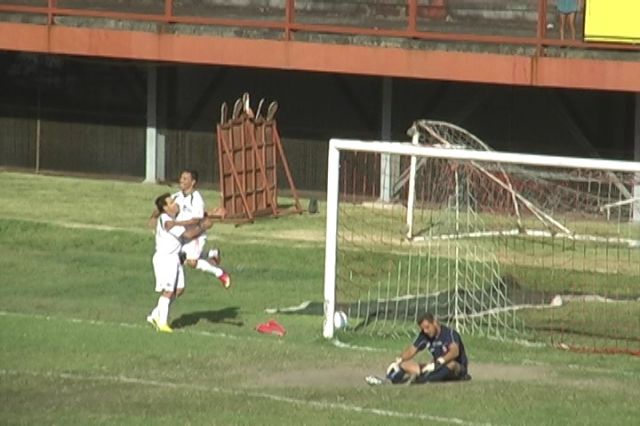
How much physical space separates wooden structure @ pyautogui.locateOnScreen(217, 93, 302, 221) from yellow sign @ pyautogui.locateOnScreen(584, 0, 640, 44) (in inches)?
201

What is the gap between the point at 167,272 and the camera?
1977cm

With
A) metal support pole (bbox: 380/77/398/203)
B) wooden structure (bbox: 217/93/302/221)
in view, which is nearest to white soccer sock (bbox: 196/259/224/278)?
wooden structure (bbox: 217/93/302/221)

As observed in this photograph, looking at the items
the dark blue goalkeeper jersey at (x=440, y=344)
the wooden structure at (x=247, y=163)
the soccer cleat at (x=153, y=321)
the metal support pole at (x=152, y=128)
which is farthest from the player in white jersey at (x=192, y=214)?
the metal support pole at (x=152, y=128)

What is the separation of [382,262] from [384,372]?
7.53 metres

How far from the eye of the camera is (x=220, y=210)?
28.7 metres

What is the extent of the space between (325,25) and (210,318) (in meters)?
11.0

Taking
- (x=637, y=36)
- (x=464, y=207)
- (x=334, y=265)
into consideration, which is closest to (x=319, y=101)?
(x=637, y=36)

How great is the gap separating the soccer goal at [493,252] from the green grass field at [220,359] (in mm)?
749

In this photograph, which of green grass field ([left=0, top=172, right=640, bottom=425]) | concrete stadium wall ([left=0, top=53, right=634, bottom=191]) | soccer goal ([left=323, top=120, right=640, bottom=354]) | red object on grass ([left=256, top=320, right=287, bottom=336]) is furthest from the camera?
concrete stadium wall ([left=0, top=53, right=634, bottom=191])

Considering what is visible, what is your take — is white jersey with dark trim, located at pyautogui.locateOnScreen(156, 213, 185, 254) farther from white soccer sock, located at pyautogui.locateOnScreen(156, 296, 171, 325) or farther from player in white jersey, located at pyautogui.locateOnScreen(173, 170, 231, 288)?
player in white jersey, located at pyautogui.locateOnScreen(173, 170, 231, 288)

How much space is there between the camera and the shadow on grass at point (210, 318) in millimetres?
20734

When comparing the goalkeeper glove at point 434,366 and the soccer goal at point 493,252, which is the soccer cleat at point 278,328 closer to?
the soccer goal at point 493,252

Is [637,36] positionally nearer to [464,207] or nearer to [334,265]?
[464,207]

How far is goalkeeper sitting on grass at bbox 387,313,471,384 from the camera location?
1705cm
